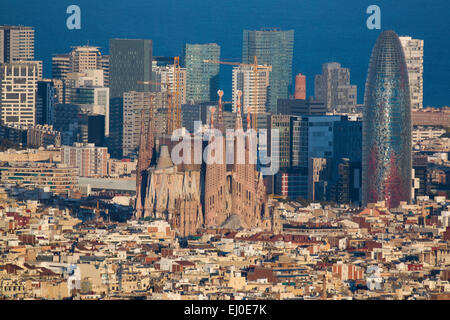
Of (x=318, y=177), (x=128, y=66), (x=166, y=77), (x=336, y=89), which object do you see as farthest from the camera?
(x=128, y=66)

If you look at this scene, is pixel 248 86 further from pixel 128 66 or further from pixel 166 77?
pixel 128 66

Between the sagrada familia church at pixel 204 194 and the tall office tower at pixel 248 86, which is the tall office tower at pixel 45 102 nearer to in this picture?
the tall office tower at pixel 248 86

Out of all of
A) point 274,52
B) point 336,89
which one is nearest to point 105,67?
point 274,52

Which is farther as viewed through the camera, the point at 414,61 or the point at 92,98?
the point at 92,98

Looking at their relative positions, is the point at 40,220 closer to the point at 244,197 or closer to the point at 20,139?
the point at 244,197

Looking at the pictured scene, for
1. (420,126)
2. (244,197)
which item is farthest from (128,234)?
(420,126)

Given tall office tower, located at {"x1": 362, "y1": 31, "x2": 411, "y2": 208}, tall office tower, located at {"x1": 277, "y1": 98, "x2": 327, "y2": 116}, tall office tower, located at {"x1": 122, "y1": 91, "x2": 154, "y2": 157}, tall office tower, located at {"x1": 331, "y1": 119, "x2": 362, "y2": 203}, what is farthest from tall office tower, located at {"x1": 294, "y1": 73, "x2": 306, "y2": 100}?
tall office tower, located at {"x1": 362, "y1": 31, "x2": 411, "y2": 208}

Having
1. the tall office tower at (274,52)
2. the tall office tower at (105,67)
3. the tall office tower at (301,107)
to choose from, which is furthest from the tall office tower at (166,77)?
the tall office tower at (301,107)
